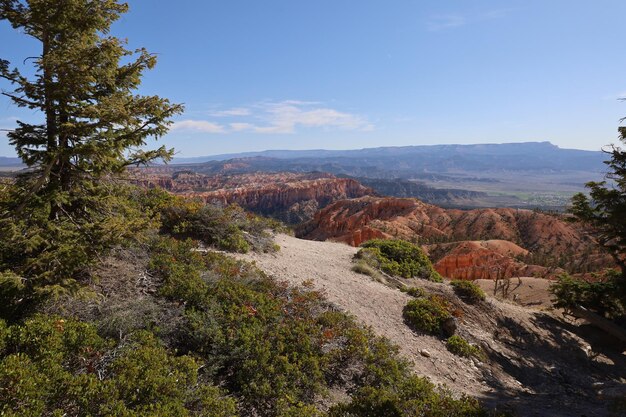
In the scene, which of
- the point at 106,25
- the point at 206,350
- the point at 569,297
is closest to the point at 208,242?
the point at 206,350

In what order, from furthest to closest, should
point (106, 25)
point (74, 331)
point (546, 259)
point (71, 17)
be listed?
point (546, 259)
point (106, 25)
point (71, 17)
point (74, 331)

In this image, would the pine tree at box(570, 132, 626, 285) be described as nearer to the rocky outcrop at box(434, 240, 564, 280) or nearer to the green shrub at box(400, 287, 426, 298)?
the green shrub at box(400, 287, 426, 298)

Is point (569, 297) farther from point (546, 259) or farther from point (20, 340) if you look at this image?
point (546, 259)

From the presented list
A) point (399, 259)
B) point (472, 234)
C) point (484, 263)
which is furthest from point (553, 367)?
point (472, 234)

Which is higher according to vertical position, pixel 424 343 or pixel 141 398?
pixel 141 398

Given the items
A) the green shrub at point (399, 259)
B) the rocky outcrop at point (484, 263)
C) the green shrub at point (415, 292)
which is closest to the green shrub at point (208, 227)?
the green shrub at point (399, 259)

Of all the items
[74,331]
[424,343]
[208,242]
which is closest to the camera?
[74,331]

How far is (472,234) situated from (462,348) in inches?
1919

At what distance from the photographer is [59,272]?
18.6 feet

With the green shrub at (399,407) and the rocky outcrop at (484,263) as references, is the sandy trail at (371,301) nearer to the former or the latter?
the green shrub at (399,407)

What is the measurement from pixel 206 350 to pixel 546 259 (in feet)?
133

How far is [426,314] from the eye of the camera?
1005 cm

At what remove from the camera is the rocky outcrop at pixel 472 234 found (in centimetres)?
3497

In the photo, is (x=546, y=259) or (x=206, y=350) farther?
(x=546, y=259)
